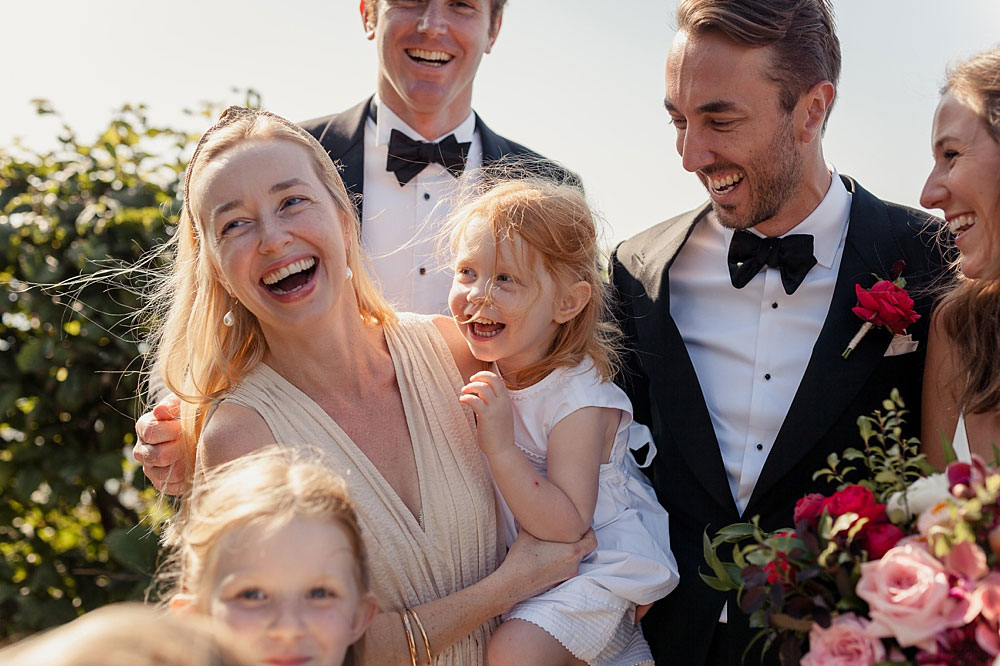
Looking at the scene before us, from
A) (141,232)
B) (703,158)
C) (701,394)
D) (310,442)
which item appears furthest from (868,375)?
(141,232)

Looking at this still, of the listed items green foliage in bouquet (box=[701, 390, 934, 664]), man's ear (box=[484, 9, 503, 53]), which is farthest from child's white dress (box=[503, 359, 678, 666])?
man's ear (box=[484, 9, 503, 53])

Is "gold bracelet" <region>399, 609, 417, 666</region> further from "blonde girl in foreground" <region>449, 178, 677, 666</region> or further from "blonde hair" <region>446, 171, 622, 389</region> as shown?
"blonde hair" <region>446, 171, 622, 389</region>

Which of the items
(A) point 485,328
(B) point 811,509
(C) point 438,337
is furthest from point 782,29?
(B) point 811,509

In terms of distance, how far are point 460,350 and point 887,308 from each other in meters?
1.25

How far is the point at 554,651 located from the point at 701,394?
0.93m

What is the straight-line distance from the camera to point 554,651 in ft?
8.76

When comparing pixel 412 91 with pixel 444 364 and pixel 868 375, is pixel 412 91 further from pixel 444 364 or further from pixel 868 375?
pixel 868 375

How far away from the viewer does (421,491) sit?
264 centimetres

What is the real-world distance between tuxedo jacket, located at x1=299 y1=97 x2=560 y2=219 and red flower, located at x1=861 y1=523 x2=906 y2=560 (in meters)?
2.07

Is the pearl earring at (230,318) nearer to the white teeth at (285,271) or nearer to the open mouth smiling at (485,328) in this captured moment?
the white teeth at (285,271)

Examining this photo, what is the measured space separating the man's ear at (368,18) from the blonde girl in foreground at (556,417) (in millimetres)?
1402

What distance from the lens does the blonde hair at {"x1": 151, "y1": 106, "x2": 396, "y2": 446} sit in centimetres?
267

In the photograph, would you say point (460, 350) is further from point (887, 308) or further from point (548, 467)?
point (887, 308)

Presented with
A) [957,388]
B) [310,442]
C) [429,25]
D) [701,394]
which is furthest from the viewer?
[429,25]
